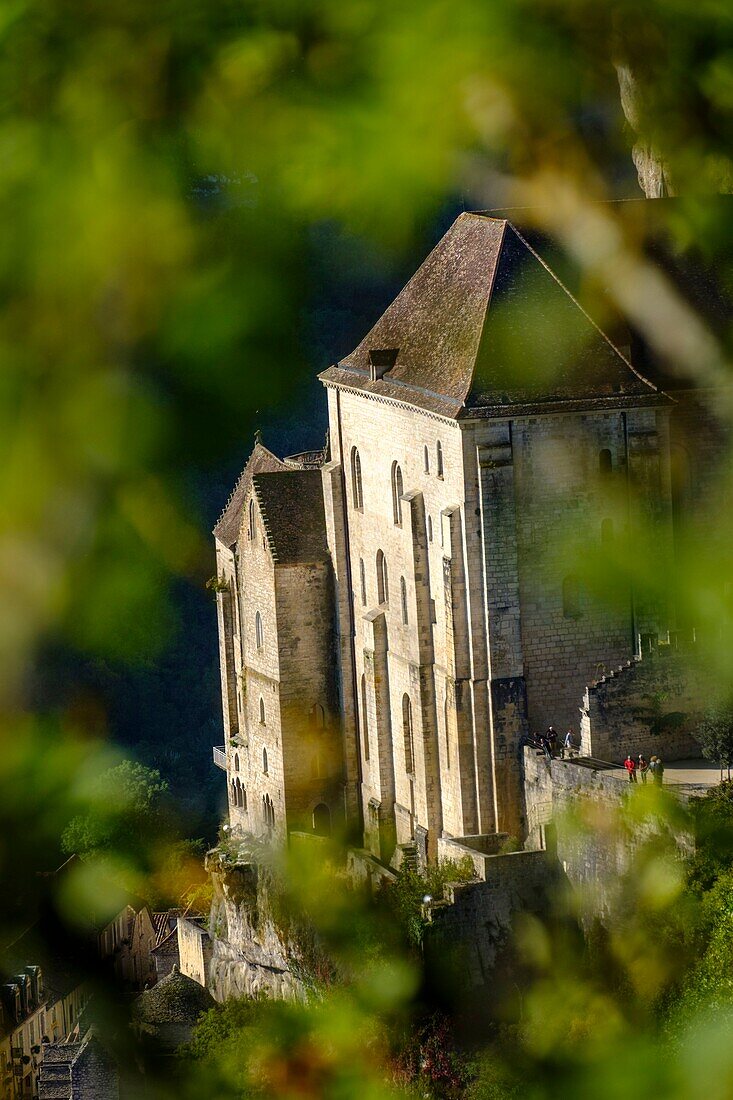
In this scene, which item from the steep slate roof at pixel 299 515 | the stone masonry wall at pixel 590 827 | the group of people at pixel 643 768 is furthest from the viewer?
the steep slate roof at pixel 299 515

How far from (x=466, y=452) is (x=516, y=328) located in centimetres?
2745

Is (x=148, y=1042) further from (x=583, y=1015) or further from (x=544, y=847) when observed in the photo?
(x=544, y=847)

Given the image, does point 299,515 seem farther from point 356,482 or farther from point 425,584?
point 425,584

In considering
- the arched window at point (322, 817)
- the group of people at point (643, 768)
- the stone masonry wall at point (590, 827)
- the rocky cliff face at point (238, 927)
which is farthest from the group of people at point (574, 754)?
the arched window at point (322, 817)

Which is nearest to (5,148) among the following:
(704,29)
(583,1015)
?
(704,29)

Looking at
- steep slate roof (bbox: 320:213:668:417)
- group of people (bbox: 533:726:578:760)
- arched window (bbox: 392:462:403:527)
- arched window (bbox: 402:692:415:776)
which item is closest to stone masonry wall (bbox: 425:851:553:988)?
group of people (bbox: 533:726:578:760)

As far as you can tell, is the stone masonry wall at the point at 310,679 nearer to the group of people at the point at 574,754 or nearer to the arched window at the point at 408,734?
the arched window at the point at 408,734

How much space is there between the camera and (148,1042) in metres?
9.86

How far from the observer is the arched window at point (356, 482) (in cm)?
4150

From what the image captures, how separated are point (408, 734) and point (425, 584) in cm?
312

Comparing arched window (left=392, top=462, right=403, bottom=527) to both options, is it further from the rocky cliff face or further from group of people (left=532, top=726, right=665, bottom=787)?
the rocky cliff face

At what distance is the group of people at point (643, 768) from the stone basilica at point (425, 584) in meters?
0.54

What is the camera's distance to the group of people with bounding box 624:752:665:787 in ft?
105

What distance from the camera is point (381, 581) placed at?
41000 mm
